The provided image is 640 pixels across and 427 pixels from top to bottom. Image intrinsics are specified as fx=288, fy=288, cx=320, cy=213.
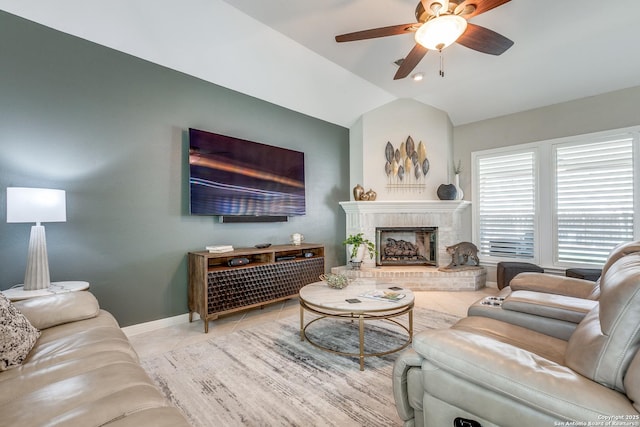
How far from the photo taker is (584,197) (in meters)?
3.84

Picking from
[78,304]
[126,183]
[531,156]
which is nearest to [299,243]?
[126,183]

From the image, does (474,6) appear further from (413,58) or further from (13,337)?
(13,337)

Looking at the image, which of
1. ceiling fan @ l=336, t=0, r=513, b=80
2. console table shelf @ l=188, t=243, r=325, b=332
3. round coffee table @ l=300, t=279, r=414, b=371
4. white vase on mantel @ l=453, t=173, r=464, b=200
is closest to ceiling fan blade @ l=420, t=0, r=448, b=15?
ceiling fan @ l=336, t=0, r=513, b=80

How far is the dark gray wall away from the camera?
7.52 feet

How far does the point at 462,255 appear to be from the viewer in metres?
4.67

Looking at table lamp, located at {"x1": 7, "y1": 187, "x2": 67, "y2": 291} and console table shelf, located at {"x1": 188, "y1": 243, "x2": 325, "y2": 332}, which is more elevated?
table lamp, located at {"x1": 7, "y1": 187, "x2": 67, "y2": 291}

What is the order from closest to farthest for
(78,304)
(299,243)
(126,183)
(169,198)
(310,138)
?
(78,304) → (126,183) → (169,198) → (299,243) → (310,138)

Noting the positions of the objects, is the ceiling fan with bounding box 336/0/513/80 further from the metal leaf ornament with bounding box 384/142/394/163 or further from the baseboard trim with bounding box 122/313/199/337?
the baseboard trim with bounding box 122/313/199/337

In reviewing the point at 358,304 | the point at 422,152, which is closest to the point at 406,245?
the point at 422,152

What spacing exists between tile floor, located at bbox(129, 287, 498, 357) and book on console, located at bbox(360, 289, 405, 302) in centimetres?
129

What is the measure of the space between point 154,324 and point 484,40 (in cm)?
394

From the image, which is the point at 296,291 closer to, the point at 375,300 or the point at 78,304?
the point at 375,300

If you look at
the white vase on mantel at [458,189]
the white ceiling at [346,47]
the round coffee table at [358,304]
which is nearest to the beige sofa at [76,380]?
the round coffee table at [358,304]

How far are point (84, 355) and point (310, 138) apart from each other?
3.79m
